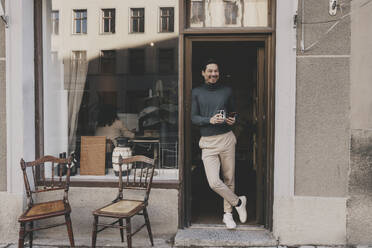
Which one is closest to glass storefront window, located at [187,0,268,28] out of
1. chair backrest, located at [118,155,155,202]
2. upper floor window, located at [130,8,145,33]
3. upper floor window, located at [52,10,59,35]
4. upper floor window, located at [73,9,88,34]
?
upper floor window, located at [130,8,145,33]

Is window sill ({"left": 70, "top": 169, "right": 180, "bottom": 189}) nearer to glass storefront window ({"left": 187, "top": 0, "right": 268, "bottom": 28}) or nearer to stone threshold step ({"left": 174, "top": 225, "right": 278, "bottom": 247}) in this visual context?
stone threshold step ({"left": 174, "top": 225, "right": 278, "bottom": 247})

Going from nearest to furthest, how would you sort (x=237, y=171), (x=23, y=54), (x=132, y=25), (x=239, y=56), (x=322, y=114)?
1. (x=322, y=114)
2. (x=23, y=54)
3. (x=132, y=25)
4. (x=237, y=171)
5. (x=239, y=56)

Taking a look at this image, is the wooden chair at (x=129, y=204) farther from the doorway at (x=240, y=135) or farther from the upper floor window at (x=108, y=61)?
the upper floor window at (x=108, y=61)

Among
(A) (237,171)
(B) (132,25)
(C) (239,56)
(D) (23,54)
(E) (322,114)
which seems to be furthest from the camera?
(C) (239,56)

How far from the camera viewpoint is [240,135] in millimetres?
7543

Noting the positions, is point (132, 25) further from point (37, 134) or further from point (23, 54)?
point (37, 134)

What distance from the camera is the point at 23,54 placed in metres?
3.96

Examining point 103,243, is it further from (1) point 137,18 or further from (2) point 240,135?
(2) point 240,135

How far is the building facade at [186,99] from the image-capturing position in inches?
146

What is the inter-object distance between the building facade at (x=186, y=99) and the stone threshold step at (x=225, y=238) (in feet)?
0.36

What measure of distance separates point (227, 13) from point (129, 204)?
8.85ft

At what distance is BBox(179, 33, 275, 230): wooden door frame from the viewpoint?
12.8ft

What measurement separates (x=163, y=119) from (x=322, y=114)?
2.26 m

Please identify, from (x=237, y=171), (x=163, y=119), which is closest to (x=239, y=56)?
(x=237, y=171)
